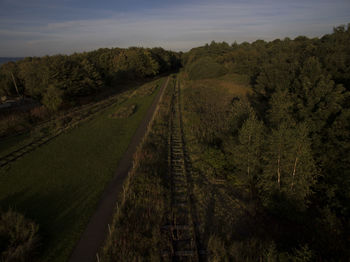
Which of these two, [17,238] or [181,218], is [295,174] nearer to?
[181,218]

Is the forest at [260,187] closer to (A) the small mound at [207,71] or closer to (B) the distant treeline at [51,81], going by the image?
(B) the distant treeline at [51,81]

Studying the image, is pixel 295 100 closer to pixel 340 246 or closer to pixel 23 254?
pixel 340 246

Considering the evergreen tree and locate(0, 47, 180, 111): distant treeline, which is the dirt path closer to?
the evergreen tree

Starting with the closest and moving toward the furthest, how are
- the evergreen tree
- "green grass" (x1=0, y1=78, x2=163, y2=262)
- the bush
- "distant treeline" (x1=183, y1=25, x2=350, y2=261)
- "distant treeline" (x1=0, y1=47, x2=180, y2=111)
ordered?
the bush
"distant treeline" (x1=183, y1=25, x2=350, y2=261)
"green grass" (x1=0, y1=78, x2=163, y2=262)
the evergreen tree
"distant treeline" (x1=0, y1=47, x2=180, y2=111)

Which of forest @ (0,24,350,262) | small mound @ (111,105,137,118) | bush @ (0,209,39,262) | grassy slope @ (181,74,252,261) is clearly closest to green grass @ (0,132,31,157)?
small mound @ (111,105,137,118)

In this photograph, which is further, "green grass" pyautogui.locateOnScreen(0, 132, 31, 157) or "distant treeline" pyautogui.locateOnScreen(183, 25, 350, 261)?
"green grass" pyautogui.locateOnScreen(0, 132, 31, 157)

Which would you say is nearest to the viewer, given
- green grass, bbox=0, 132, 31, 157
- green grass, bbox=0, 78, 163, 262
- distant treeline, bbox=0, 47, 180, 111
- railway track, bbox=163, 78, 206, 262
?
railway track, bbox=163, 78, 206, 262

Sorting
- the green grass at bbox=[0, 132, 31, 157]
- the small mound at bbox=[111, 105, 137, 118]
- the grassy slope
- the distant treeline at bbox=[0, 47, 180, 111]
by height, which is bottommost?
the grassy slope

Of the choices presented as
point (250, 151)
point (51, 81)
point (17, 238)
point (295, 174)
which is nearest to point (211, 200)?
point (250, 151)
